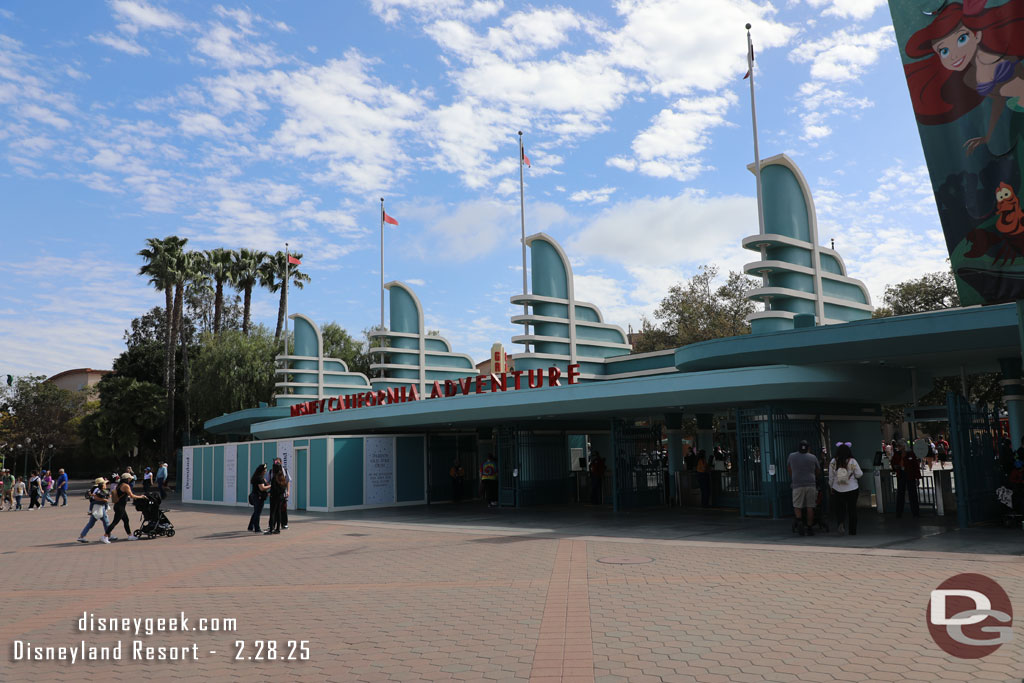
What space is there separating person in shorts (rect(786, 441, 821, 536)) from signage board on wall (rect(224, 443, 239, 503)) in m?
22.0

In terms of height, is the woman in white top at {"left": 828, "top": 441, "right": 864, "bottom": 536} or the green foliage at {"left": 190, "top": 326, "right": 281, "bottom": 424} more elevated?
the green foliage at {"left": 190, "top": 326, "right": 281, "bottom": 424}

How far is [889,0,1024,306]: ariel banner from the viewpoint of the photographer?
273 inches

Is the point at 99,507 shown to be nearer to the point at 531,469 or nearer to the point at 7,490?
the point at 531,469

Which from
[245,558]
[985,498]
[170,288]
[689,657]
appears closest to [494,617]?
[689,657]

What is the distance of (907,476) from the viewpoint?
717 inches

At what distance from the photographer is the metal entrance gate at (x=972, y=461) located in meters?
15.5

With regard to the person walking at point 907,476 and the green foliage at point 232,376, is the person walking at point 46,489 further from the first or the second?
the person walking at point 907,476

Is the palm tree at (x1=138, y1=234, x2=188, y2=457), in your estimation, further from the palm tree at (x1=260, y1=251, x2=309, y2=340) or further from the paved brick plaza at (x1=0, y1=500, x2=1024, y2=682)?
the paved brick plaza at (x1=0, y1=500, x2=1024, y2=682)

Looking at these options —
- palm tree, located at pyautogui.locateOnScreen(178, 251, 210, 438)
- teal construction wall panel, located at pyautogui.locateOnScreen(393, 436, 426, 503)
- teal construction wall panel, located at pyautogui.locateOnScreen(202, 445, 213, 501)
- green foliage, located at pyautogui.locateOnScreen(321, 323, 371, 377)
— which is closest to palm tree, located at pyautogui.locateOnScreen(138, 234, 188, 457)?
palm tree, located at pyautogui.locateOnScreen(178, 251, 210, 438)

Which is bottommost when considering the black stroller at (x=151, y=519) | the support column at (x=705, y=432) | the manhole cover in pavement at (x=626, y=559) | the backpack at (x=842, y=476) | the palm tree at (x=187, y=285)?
the manhole cover in pavement at (x=626, y=559)

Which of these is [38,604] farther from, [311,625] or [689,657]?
[689,657]

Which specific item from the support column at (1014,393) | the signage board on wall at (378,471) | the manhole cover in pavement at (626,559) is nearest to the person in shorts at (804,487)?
the manhole cover in pavement at (626,559)

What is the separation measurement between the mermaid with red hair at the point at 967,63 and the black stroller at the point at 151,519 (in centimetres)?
1777

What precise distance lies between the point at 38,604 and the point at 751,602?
29.9 ft
